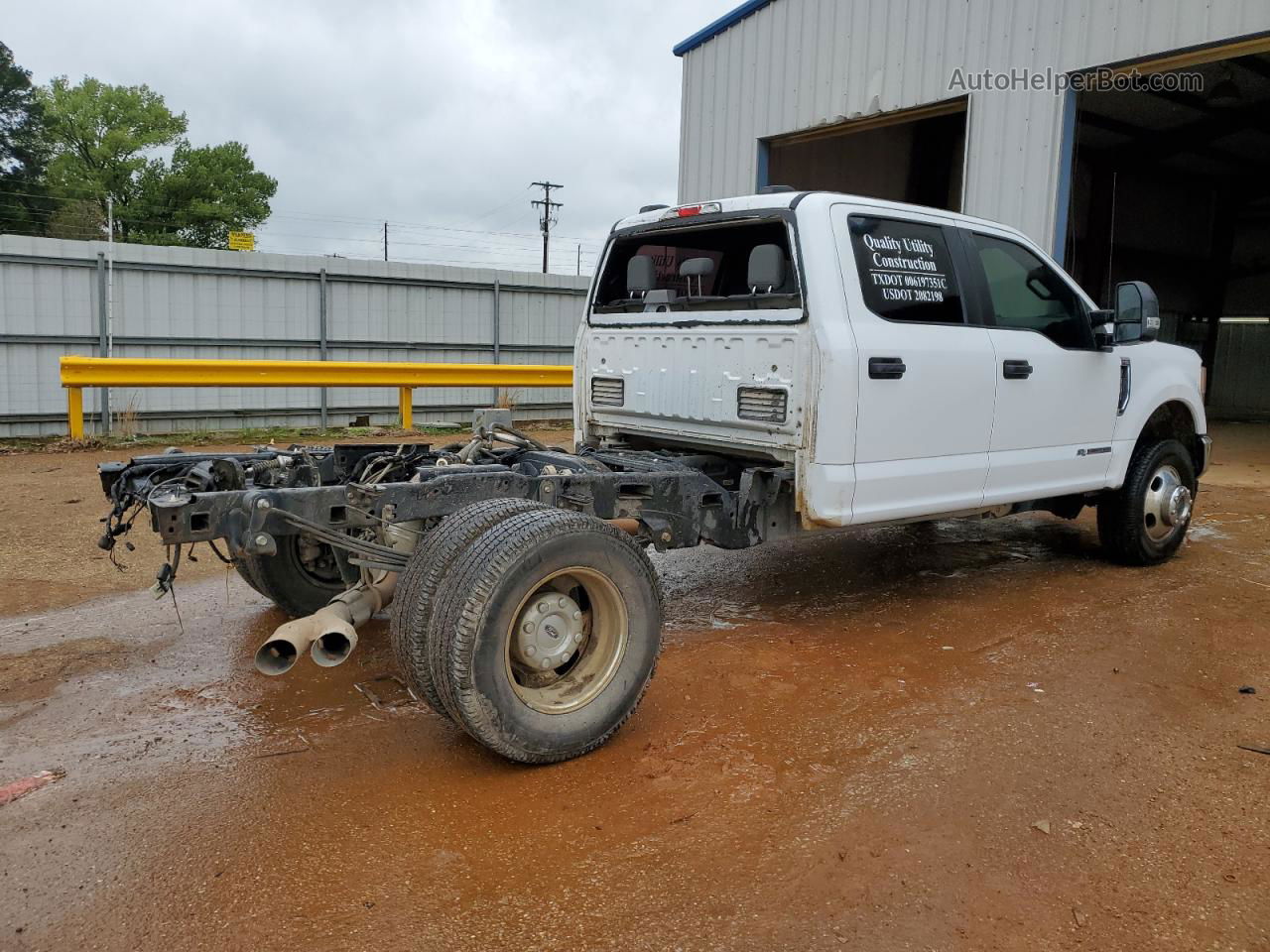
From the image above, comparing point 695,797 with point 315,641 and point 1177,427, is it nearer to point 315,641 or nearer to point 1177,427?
point 315,641

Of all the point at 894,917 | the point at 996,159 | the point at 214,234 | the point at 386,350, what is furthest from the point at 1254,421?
the point at 214,234

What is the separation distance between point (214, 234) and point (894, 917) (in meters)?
56.5

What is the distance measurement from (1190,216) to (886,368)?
70.6 feet

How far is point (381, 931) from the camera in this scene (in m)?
2.55

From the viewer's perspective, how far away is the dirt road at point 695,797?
2.64 meters

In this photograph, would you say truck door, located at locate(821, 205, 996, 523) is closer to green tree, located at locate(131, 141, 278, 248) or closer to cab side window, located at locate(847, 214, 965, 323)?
cab side window, located at locate(847, 214, 965, 323)

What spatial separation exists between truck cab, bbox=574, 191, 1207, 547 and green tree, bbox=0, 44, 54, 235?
4877 cm

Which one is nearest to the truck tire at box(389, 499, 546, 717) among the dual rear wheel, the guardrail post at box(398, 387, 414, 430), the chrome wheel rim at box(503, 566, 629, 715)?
the dual rear wheel

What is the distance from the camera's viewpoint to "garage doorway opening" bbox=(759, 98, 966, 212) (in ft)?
46.9

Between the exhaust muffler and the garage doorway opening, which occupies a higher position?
the garage doorway opening

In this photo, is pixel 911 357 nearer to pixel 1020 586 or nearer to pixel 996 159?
pixel 1020 586

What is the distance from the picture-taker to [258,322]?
14.0 m

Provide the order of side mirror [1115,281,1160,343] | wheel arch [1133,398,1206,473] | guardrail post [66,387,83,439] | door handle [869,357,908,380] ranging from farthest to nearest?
Answer: 1. guardrail post [66,387,83,439]
2. wheel arch [1133,398,1206,473]
3. side mirror [1115,281,1160,343]
4. door handle [869,357,908,380]

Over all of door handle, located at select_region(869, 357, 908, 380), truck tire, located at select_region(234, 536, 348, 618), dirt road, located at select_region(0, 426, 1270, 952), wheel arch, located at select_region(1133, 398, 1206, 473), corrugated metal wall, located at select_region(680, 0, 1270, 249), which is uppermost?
corrugated metal wall, located at select_region(680, 0, 1270, 249)
